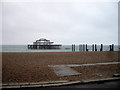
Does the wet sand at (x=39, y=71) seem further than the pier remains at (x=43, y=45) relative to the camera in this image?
No

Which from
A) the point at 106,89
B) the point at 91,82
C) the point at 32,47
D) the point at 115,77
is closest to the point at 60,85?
the point at 91,82

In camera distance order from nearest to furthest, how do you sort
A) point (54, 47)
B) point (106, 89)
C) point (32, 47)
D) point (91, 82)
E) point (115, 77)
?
point (106, 89) < point (91, 82) < point (115, 77) < point (32, 47) < point (54, 47)

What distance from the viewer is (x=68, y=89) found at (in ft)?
15.9

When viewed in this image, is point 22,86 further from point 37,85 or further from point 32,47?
point 32,47

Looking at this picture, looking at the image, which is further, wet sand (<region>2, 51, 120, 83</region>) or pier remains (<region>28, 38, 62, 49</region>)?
pier remains (<region>28, 38, 62, 49</region>)

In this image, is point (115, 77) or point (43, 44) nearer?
point (115, 77)

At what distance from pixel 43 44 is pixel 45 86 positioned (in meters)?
66.9

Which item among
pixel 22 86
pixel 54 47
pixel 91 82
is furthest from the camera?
pixel 54 47

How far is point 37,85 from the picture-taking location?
5.25 m

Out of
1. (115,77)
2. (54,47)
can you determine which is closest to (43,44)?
(54,47)

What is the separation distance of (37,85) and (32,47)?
6378cm

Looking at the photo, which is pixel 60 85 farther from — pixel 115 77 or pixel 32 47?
pixel 32 47

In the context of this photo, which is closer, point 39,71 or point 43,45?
point 39,71

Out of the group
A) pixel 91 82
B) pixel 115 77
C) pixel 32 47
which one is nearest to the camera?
pixel 91 82
